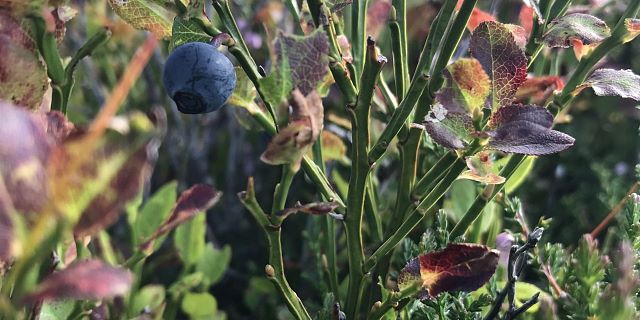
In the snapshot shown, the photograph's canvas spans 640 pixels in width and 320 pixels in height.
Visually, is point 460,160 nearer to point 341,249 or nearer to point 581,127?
point 341,249

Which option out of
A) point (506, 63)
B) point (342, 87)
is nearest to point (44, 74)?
point (342, 87)

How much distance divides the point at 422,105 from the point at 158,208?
1.47 ft

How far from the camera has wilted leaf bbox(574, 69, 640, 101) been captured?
595 millimetres

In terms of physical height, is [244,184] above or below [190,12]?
below

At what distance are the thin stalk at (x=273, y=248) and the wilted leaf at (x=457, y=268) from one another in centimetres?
11

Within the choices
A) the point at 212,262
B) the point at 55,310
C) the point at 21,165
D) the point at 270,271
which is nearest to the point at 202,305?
the point at 212,262

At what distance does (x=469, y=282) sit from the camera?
558 mm

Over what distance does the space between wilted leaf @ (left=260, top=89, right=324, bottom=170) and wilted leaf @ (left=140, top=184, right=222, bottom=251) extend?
2.9 inches

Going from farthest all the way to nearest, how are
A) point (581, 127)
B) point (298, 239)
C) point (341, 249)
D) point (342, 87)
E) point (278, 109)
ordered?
point (581, 127), point (298, 239), point (341, 249), point (342, 87), point (278, 109)

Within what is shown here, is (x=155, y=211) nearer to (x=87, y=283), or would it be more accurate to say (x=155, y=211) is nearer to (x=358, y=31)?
(x=358, y=31)

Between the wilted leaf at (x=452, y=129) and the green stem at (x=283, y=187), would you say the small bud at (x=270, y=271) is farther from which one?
the wilted leaf at (x=452, y=129)

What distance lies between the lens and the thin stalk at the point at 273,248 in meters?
0.51

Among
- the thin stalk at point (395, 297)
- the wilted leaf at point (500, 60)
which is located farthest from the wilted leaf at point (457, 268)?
the wilted leaf at point (500, 60)

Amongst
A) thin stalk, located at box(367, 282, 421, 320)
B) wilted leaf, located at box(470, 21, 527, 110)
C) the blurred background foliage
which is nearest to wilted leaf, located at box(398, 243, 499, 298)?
thin stalk, located at box(367, 282, 421, 320)
